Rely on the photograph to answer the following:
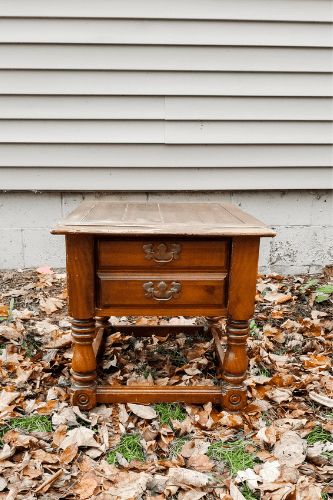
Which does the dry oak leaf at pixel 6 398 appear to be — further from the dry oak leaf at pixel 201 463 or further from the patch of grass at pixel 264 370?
the patch of grass at pixel 264 370

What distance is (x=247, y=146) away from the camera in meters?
3.42

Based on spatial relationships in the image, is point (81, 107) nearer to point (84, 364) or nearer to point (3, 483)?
point (84, 364)

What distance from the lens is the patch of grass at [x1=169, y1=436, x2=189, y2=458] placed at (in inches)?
75.7

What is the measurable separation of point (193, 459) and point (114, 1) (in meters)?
2.87

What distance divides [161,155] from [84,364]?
1.85m

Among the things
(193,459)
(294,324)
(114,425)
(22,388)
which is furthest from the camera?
(294,324)

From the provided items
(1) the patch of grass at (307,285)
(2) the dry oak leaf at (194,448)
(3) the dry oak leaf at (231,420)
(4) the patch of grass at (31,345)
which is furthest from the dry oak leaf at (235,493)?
(1) the patch of grass at (307,285)

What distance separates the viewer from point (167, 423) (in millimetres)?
2102

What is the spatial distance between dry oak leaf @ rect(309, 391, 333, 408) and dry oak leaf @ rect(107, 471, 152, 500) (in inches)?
37.1

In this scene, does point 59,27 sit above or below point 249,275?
above

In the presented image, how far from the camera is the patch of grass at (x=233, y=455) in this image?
1845mm

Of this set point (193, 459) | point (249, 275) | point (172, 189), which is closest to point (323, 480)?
point (193, 459)

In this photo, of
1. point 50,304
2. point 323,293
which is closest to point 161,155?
point 50,304

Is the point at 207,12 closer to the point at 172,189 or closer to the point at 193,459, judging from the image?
the point at 172,189
